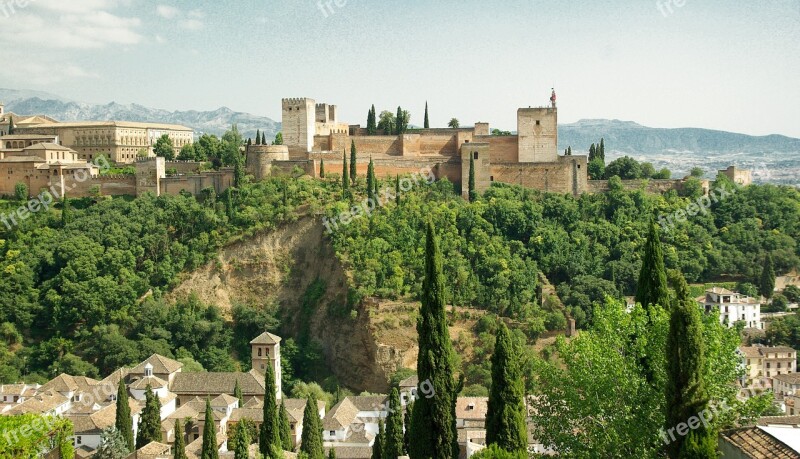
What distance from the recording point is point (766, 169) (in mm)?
162625

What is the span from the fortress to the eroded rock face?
5453 mm

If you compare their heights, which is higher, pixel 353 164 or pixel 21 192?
pixel 353 164

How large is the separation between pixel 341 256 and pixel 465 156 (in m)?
10.9

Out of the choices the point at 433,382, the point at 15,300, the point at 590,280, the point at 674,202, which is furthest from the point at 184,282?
the point at 433,382

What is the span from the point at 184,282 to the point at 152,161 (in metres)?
10.4

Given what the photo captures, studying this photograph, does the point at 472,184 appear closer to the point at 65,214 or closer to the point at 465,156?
the point at 465,156

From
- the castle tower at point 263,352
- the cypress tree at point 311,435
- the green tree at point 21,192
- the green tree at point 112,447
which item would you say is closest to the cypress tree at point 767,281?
the castle tower at point 263,352

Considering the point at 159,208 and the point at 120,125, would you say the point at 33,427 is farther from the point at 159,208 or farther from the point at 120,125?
the point at 120,125

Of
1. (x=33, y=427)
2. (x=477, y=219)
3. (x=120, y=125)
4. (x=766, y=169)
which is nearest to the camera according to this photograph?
(x=33, y=427)

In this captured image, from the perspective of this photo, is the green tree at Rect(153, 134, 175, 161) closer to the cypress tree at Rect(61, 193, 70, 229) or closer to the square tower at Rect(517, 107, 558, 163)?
the cypress tree at Rect(61, 193, 70, 229)

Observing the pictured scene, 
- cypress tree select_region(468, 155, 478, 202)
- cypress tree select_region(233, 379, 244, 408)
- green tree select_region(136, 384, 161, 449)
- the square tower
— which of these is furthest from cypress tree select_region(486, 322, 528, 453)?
the square tower

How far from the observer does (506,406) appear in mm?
19750

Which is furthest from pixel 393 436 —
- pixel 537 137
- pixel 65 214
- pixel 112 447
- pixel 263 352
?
pixel 65 214

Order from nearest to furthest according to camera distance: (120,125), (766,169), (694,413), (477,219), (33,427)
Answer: (694,413), (33,427), (477,219), (120,125), (766,169)
